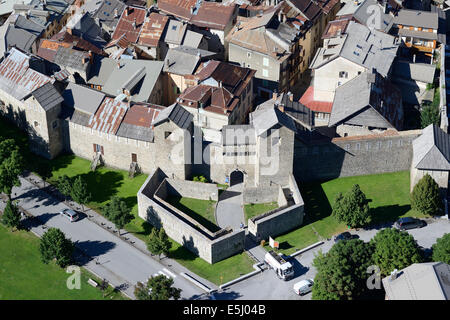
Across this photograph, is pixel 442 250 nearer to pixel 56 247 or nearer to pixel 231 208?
pixel 231 208

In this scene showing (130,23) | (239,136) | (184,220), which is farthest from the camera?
(130,23)

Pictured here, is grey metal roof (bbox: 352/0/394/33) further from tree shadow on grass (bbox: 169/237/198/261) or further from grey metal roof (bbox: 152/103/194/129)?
tree shadow on grass (bbox: 169/237/198/261)

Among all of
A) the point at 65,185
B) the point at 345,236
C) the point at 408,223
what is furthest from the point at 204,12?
the point at 408,223

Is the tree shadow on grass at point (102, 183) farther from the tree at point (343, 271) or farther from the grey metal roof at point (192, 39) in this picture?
the tree at point (343, 271)

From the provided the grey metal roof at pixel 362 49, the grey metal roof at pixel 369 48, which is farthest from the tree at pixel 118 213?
the grey metal roof at pixel 369 48

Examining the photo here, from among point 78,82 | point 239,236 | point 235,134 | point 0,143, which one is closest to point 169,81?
point 78,82

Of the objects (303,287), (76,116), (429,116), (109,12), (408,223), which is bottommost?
(303,287)

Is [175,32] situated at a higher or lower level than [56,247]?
higher
